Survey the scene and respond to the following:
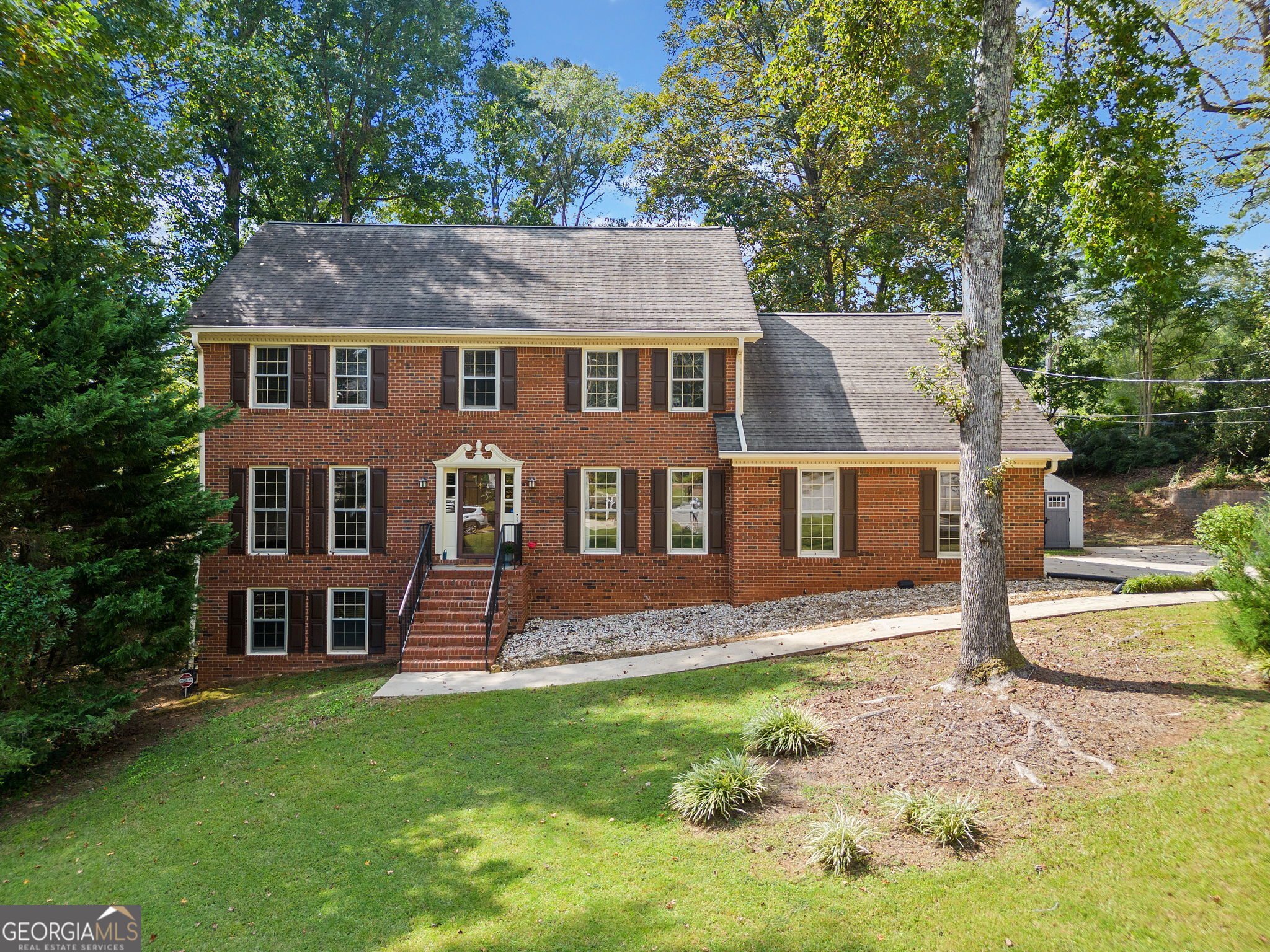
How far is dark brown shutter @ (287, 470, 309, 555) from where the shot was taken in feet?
47.9

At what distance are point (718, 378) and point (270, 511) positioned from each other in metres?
10.1

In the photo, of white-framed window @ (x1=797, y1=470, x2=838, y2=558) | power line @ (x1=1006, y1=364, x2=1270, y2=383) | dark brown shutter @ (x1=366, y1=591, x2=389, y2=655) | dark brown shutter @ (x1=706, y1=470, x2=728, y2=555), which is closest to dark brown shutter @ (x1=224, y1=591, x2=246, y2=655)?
dark brown shutter @ (x1=366, y1=591, x2=389, y2=655)

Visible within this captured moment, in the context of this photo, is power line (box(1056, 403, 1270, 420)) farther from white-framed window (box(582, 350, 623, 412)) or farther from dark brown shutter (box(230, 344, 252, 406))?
dark brown shutter (box(230, 344, 252, 406))

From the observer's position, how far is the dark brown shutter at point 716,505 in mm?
14812

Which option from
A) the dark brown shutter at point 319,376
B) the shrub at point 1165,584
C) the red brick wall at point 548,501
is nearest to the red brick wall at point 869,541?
the red brick wall at point 548,501

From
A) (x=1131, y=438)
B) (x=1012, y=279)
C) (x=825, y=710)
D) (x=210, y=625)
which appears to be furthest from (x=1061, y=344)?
(x=210, y=625)

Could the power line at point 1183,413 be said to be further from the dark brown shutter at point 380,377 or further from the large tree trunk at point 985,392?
the dark brown shutter at point 380,377

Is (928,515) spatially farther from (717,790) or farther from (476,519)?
(717,790)

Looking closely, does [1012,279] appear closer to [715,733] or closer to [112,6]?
[715,733]

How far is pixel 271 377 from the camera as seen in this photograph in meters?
14.6

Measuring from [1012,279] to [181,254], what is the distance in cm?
3061

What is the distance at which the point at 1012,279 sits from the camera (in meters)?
27.9

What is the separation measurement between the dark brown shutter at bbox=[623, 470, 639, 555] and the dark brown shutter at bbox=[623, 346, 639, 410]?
1.46 meters

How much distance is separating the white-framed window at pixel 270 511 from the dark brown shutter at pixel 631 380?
7492 millimetres
